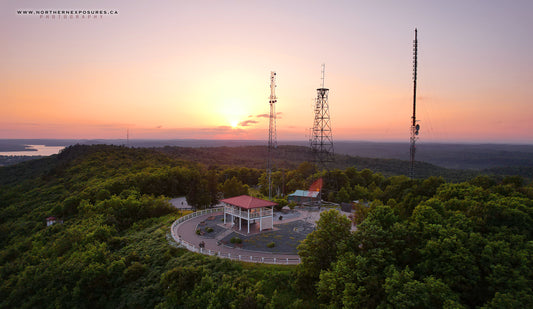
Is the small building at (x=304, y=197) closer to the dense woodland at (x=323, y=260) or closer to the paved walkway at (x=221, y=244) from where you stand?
the paved walkway at (x=221, y=244)

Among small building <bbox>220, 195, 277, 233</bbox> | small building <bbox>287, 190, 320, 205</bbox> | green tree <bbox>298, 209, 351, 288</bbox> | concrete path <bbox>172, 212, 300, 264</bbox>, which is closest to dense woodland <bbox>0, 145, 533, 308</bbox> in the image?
green tree <bbox>298, 209, 351, 288</bbox>

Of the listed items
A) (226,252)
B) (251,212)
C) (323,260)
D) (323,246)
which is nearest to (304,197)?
(251,212)

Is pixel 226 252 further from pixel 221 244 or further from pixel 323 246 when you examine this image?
pixel 323 246

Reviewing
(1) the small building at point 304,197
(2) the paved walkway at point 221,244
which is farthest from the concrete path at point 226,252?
(1) the small building at point 304,197

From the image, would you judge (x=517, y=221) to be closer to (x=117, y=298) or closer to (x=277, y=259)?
(x=277, y=259)

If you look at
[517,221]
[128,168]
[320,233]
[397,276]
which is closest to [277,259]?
[320,233]

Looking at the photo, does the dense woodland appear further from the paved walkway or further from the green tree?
the paved walkway

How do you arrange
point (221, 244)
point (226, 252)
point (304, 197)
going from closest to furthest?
point (226, 252), point (221, 244), point (304, 197)
